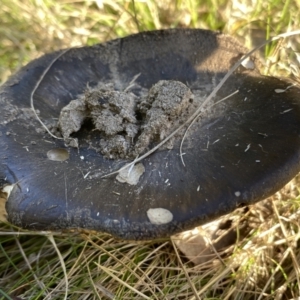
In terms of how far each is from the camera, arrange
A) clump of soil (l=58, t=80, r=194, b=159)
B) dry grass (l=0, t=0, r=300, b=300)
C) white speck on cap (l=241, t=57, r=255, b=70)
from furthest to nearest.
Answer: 1. white speck on cap (l=241, t=57, r=255, b=70)
2. dry grass (l=0, t=0, r=300, b=300)
3. clump of soil (l=58, t=80, r=194, b=159)

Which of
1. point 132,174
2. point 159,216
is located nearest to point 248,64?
point 132,174

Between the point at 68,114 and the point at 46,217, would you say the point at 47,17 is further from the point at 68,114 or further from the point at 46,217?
the point at 46,217

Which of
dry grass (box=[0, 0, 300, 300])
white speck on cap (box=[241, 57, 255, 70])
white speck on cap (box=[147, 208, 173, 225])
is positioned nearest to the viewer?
white speck on cap (box=[147, 208, 173, 225])

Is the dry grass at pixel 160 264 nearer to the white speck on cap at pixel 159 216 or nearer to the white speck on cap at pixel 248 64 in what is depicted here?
the white speck on cap at pixel 248 64

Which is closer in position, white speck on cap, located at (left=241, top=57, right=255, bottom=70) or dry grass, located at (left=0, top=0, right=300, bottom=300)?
dry grass, located at (left=0, top=0, right=300, bottom=300)

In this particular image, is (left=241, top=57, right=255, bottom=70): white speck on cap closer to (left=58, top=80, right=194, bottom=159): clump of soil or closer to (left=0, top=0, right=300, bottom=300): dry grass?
(left=0, top=0, right=300, bottom=300): dry grass

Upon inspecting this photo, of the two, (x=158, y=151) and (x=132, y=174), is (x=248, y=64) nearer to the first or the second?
(x=158, y=151)

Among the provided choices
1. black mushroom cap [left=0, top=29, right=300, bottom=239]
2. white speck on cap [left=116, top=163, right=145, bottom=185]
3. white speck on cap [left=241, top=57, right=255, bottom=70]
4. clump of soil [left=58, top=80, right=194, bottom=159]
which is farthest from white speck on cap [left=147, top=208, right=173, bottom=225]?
white speck on cap [left=241, top=57, right=255, bottom=70]

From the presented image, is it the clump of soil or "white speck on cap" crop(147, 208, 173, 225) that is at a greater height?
the clump of soil
